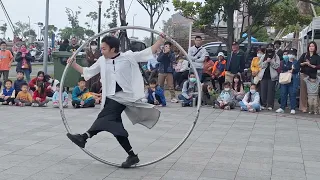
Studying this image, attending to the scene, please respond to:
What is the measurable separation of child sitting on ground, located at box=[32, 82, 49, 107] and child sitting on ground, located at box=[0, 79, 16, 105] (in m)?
0.60

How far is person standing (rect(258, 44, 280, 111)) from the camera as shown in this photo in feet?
45.9

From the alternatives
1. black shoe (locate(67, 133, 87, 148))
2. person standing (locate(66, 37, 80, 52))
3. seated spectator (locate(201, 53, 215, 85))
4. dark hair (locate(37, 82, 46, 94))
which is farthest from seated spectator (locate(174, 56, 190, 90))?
black shoe (locate(67, 133, 87, 148))

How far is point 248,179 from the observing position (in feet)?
21.4

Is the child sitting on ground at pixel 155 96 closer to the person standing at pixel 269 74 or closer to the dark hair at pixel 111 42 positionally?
the person standing at pixel 269 74

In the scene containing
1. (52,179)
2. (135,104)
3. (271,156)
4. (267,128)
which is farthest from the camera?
(267,128)

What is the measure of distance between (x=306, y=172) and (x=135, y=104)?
2.56 meters

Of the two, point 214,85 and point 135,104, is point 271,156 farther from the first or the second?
point 214,85

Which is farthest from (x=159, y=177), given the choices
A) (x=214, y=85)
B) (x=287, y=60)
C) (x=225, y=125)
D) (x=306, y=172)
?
(x=214, y=85)

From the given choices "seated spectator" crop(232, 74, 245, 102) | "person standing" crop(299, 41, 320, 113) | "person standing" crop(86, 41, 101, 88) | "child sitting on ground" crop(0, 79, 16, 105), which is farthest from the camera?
"person standing" crop(86, 41, 101, 88)

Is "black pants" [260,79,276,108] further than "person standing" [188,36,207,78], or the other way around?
"person standing" [188,36,207,78]

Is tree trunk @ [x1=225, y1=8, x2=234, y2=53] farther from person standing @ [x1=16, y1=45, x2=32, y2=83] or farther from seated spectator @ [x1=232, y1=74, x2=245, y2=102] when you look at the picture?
person standing @ [x1=16, y1=45, x2=32, y2=83]

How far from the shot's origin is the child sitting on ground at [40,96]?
46.1ft

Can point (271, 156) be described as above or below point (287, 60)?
below

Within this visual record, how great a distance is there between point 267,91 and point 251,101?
25.7 inches
